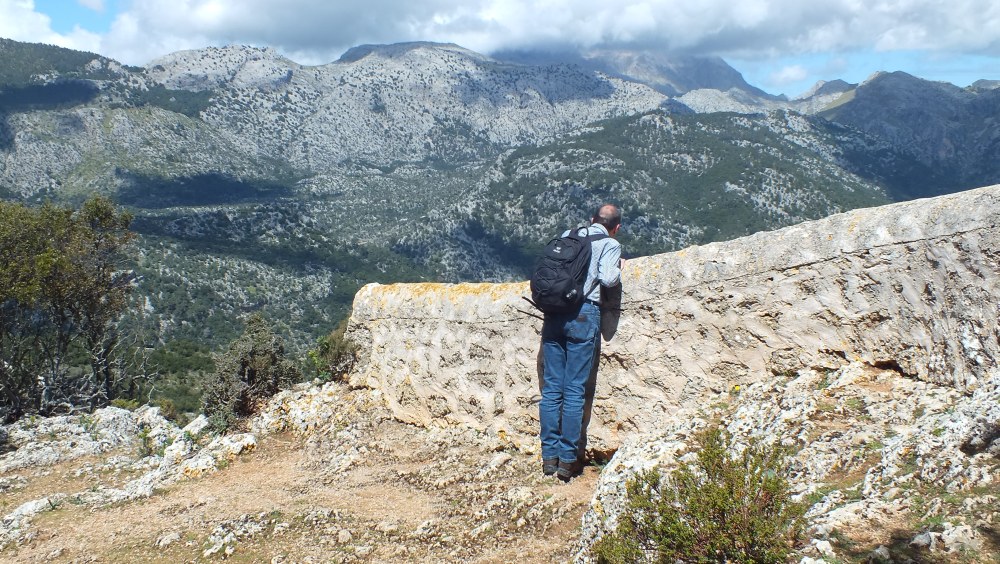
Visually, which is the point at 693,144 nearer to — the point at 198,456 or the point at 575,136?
the point at 575,136

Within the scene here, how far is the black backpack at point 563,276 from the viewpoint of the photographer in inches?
240

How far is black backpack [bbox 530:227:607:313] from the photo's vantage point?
6086mm

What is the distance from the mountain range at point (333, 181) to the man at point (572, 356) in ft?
167

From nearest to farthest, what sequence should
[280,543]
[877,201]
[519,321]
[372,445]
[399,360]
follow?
1. [280,543]
2. [519,321]
3. [372,445]
4. [399,360]
5. [877,201]

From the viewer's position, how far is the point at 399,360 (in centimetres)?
930

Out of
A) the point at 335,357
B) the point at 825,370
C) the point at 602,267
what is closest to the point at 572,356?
the point at 602,267

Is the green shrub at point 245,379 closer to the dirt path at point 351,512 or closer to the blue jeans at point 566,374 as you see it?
the dirt path at point 351,512

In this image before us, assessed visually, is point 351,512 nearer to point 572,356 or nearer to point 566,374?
point 566,374

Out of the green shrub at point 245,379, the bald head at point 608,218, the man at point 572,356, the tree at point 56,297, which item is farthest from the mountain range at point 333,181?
the bald head at point 608,218

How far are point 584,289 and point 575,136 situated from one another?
14696cm

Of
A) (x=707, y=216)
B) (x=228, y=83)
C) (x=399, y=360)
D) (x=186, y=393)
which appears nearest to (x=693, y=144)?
(x=707, y=216)

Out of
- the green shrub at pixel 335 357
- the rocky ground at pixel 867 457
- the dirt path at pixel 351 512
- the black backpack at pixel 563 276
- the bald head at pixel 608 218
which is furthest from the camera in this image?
the green shrub at pixel 335 357

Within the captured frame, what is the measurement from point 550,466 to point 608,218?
9.16ft

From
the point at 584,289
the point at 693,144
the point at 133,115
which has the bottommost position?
the point at 584,289
